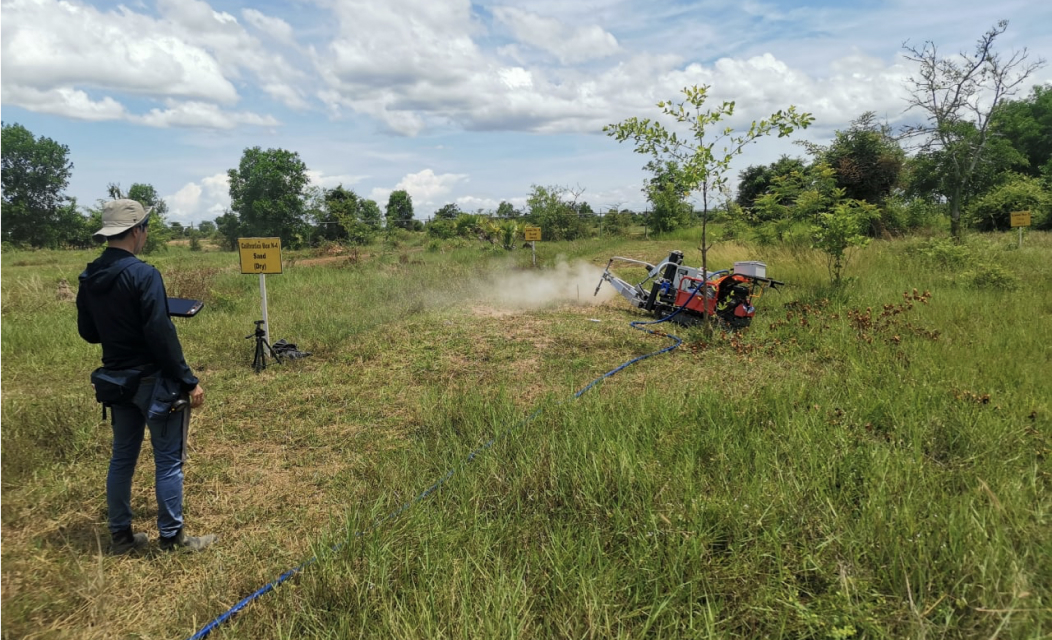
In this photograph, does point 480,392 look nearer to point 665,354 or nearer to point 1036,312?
point 665,354

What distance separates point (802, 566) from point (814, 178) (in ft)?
46.7

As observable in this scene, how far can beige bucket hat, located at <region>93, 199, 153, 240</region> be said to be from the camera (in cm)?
285

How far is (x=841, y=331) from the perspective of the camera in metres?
A: 6.30

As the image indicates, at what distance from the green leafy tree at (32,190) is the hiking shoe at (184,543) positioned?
5621 cm

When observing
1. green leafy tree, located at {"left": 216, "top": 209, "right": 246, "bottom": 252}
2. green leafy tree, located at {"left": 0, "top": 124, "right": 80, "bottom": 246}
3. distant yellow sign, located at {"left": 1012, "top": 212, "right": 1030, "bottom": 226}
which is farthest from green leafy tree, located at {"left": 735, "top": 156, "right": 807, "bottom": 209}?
green leafy tree, located at {"left": 0, "top": 124, "right": 80, "bottom": 246}

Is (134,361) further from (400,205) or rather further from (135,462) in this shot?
(400,205)

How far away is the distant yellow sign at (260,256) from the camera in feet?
22.3

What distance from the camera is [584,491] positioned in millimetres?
3137

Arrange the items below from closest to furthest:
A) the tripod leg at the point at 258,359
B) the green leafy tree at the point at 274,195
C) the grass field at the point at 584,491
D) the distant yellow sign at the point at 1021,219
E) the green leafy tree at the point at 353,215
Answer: the grass field at the point at 584,491
the tripod leg at the point at 258,359
the distant yellow sign at the point at 1021,219
the green leafy tree at the point at 353,215
the green leafy tree at the point at 274,195

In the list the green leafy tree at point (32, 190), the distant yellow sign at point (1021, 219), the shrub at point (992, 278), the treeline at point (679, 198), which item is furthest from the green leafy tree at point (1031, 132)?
the green leafy tree at point (32, 190)

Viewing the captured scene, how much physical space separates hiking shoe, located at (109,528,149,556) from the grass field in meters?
0.08

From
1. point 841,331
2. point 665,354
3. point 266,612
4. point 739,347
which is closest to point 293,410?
point 266,612

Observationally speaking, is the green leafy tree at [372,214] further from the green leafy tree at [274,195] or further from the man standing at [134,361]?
the man standing at [134,361]

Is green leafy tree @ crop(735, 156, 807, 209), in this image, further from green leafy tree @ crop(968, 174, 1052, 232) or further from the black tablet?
the black tablet
